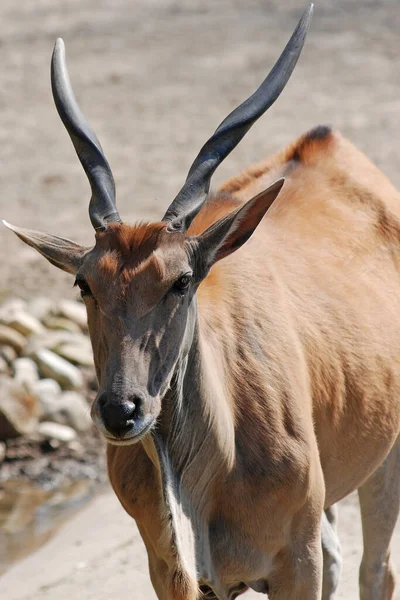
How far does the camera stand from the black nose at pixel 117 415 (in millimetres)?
2939

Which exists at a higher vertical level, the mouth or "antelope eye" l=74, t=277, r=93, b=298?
"antelope eye" l=74, t=277, r=93, b=298

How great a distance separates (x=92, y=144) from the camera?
11.6 feet

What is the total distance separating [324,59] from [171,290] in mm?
9928

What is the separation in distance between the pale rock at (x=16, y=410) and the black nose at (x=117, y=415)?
362 centimetres

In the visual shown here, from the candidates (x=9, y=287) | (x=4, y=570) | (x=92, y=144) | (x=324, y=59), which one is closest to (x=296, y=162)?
(x=92, y=144)

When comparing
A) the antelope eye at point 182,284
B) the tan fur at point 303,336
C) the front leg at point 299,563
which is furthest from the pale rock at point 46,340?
the antelope eye at point 182,284

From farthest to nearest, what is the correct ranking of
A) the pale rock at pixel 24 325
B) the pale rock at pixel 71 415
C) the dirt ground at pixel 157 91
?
the dirt ground at pixel 157 91, the pale rock at pixel 24 325, the pale rock at pixel 71 415

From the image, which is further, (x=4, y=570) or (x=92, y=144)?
(x=4, y=570)

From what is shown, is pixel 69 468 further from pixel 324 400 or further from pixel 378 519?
pixel 324 400

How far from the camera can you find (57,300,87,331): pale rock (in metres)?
7.61

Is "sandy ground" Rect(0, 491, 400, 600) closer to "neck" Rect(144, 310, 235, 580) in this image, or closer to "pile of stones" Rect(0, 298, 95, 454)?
"pile of stones" Rect(0, 298, 95, 454)

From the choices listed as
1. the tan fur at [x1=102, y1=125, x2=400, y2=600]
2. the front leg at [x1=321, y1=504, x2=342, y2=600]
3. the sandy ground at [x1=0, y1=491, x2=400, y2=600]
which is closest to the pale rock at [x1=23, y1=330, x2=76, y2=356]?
the sandy ground at [x1=0, y1=491, x2=400, y2=600]

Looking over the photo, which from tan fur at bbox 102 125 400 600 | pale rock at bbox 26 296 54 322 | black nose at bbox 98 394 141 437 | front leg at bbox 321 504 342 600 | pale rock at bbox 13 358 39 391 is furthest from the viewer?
pale rock at bbox 26 296 54 322

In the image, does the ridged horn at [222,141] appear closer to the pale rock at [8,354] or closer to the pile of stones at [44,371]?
the pile of stones at [44,371]
